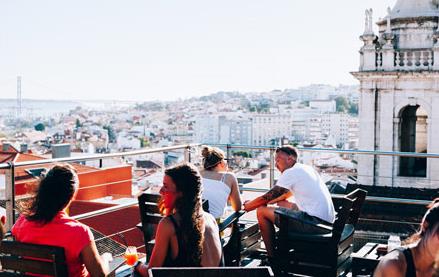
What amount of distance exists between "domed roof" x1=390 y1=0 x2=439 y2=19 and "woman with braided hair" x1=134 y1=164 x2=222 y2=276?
1521cm

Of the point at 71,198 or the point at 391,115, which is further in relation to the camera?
the point at 391,115

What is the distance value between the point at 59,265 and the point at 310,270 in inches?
89.7

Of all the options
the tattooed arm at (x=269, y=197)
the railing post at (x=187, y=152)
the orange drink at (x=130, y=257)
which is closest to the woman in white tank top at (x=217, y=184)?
the tattooed arm at (x=269, y=197)

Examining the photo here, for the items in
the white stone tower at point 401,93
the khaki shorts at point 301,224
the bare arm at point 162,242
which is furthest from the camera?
the white stone tower at point 401,93

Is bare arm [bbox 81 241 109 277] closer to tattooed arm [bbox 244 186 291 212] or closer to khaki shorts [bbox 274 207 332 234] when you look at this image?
khaki shorts [bbox 274 207 332 234]

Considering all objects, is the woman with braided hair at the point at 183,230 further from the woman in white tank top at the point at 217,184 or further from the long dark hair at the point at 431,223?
the woman in white tank top at the point at 217,184

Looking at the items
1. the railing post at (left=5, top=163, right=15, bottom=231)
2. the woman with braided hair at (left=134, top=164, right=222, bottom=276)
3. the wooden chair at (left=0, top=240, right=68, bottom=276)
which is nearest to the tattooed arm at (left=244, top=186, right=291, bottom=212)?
the woman with braided hair at (left=134, top=164, right=222, bottom=276)

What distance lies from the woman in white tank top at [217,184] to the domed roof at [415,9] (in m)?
13.3

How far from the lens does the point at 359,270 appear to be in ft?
16.3

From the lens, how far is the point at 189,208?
3.84 metres

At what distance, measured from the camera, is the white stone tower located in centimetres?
1784

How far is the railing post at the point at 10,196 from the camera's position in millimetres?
5574

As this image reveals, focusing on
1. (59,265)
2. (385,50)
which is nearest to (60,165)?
(59,265)

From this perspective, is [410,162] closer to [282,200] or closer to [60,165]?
[282,200]
